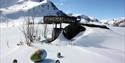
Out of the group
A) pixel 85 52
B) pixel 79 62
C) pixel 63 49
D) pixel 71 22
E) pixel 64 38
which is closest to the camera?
pixel 79 62

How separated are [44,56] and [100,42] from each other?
23.0ft

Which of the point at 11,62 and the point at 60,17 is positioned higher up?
the point at 60,17

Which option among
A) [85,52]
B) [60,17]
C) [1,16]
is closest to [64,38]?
[60,17]

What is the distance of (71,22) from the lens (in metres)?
23.0

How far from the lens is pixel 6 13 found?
652 ft

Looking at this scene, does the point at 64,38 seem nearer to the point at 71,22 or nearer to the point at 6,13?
the point at 71,22

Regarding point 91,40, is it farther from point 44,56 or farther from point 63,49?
point 44,56

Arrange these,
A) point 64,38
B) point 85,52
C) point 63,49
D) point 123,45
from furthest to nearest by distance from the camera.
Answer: point 64,38, point 123,45, point 63,49, point 85,52

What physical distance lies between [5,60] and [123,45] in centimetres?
908

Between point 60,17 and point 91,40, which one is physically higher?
point 60,17

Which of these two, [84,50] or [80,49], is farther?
[80,49]

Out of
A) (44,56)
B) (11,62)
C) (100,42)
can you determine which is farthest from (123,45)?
(11,62)

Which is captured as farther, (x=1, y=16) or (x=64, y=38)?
(x=1, y=16)

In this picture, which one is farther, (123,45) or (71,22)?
(71,22)
